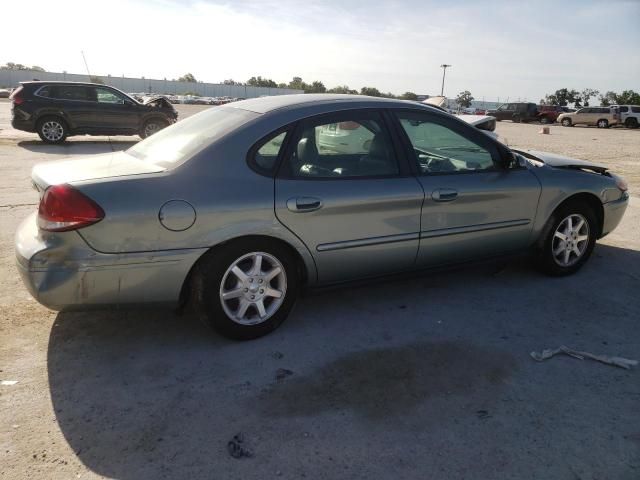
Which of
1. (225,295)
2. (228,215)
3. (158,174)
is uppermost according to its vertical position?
(158,174)

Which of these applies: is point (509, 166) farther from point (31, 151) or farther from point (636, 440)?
point (31, 151)

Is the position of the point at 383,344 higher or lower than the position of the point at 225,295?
lower

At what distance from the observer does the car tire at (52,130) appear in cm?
1317

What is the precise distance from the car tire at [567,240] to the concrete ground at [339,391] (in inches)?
14.5

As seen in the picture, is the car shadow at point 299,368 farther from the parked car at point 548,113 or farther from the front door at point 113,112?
the parked car at point 548,113

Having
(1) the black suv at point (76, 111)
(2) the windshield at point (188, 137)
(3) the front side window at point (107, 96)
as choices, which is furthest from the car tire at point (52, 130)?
(2) the windshield at point (188, 137)

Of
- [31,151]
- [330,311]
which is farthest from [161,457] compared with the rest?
[31,151]

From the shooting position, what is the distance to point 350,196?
3.41 metres

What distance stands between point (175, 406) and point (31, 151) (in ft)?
37.1

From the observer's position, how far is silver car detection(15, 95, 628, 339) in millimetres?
2850

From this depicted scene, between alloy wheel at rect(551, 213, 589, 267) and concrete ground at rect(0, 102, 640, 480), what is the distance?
1.42ft

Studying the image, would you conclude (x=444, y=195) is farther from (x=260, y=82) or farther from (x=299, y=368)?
(x=260, y=82)

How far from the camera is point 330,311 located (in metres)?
3.85

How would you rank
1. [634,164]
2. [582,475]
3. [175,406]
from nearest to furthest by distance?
[582,475]
[175,406]
[634,164]
